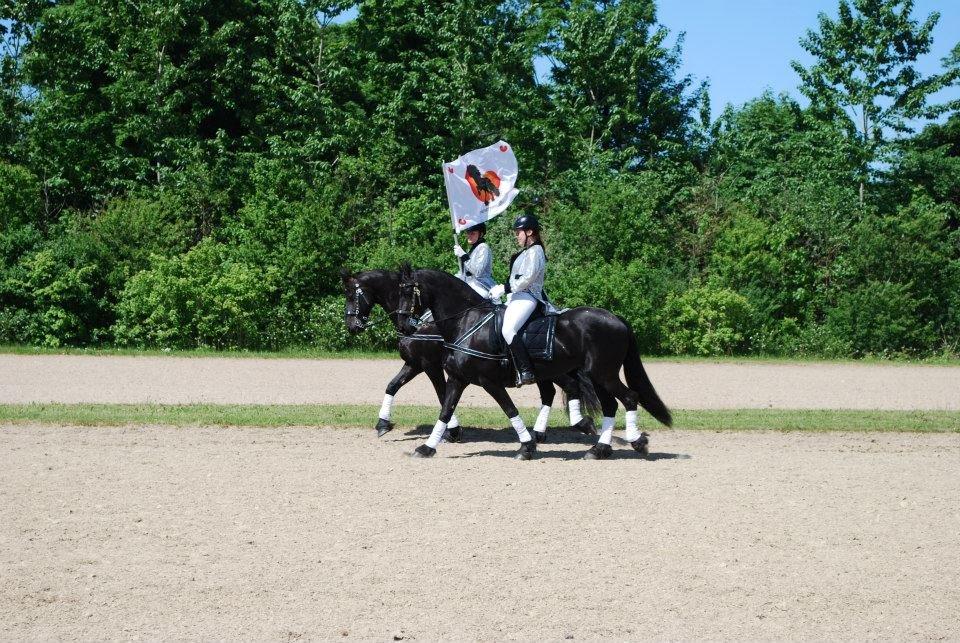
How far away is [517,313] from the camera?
35.5 ft

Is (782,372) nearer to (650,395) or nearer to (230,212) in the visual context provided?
(650,395)

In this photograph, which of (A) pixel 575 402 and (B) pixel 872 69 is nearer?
(A) pixel 575 402

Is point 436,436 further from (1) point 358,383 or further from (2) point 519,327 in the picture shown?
(1) point 358,383

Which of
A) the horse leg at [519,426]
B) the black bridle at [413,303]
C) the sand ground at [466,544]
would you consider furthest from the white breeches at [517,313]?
the sand ground at [466,544]

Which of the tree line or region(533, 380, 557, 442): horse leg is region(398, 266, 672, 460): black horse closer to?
region(533, 380, 557, 442): horse leg

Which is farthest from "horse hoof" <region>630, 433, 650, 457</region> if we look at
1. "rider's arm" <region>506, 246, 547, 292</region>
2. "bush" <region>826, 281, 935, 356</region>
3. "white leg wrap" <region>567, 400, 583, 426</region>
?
"bush" <region>826, 281, 935, 356</region>

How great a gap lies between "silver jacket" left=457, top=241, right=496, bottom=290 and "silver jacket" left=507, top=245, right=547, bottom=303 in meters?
1.23

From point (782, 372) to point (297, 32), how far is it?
19.1m

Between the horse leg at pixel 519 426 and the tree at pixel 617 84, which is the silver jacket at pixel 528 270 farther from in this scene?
the tree at pixel 617 84

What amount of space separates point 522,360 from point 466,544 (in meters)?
3.75

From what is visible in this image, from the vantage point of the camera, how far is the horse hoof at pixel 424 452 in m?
10.7

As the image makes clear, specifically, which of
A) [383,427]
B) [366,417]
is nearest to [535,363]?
[383,427]

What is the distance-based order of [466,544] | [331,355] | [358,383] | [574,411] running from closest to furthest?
1. [466,544]
2. [574,411]
3. [358,383]
4. [331,355]

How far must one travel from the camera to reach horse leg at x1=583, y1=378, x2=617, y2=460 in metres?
10.9
